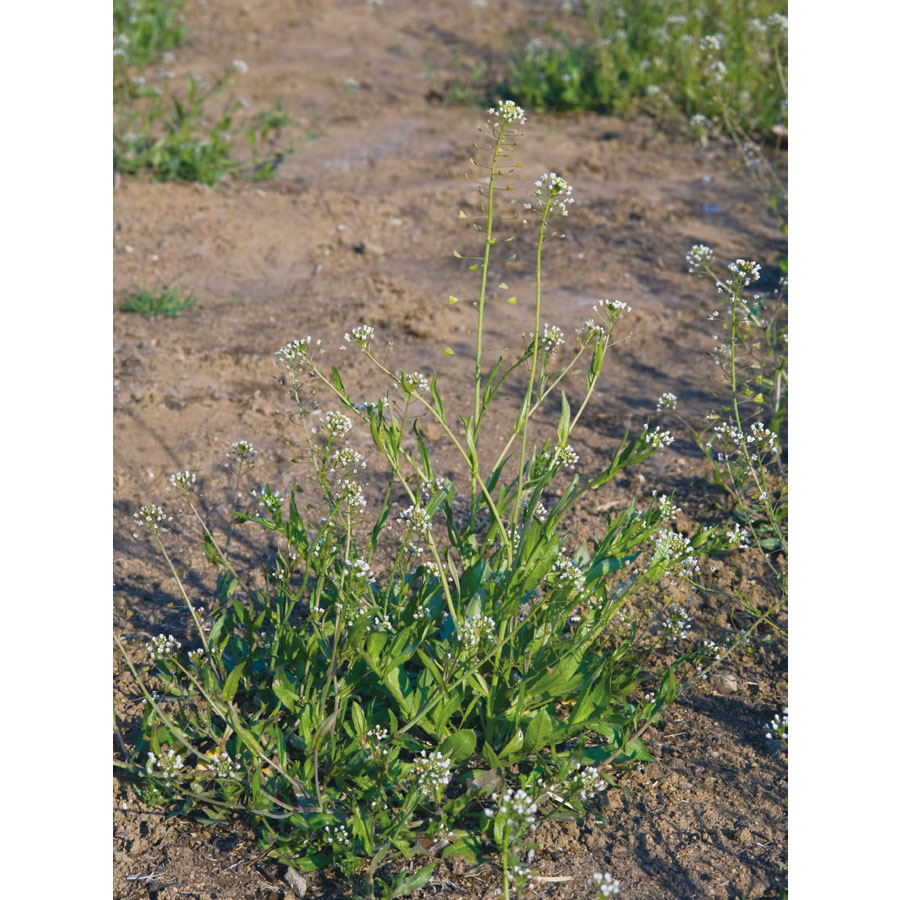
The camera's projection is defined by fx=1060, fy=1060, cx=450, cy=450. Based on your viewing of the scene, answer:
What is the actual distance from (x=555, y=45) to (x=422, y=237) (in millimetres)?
3515

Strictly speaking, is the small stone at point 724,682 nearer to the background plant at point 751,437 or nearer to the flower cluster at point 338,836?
the background plant at point 751,437

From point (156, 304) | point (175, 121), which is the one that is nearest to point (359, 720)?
point (156, 304)

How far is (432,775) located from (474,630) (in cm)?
30

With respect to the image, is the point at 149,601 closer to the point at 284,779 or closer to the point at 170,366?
the point at 284,779

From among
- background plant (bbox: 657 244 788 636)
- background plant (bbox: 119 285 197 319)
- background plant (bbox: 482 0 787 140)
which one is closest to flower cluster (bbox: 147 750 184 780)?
background plant (bbox: 657 244 788 636)

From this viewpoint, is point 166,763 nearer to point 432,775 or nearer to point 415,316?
point 432,775

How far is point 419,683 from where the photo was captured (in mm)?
2439

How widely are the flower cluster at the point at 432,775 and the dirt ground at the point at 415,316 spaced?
0.26 metres

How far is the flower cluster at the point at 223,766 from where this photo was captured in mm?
2225

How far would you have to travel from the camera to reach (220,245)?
212 inches

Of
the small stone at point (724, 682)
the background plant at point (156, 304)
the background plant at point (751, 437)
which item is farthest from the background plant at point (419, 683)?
the background plant at point (156, 304)

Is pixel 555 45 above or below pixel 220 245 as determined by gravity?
above

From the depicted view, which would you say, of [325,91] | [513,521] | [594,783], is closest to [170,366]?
[513,521]

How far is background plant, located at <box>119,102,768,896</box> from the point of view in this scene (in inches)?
87.8
